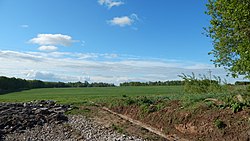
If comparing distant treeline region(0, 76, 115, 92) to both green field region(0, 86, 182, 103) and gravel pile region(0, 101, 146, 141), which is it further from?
gravel pile region(0, 101, 146, 141)

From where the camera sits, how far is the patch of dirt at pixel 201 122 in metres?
14.3

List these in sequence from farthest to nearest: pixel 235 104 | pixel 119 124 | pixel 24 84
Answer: pixel 24 84
pixel 119 124
pixel 235 104

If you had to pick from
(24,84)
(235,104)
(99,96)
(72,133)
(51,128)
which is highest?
(24,84)

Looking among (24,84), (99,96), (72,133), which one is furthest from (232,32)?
(24,84)

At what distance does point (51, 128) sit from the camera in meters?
20.0

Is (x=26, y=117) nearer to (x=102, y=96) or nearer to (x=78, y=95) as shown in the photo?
(x=102, y=96)

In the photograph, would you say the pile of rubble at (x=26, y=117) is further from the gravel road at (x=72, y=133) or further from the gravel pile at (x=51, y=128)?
the gravel road at (x=72, y=133)

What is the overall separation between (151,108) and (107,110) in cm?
422

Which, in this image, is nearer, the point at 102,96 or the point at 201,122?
the point at 201,122

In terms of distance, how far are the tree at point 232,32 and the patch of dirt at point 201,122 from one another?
122 inches

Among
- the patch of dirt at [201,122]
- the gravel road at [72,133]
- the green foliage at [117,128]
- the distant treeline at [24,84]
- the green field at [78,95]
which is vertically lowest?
the gravel road at [72,133]

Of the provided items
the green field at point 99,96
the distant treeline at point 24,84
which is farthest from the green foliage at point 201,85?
the distant treeline at point 24,84

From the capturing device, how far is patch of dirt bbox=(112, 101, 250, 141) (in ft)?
46.9

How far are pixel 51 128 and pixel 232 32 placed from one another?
40.8 feet
